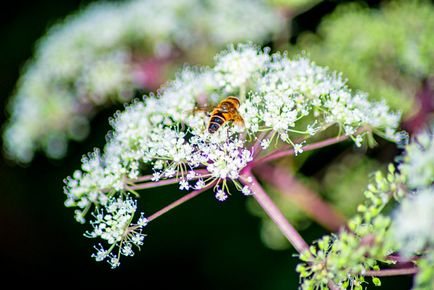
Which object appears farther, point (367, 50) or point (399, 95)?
point (367, 50)

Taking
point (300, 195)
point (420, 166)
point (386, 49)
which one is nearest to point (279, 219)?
point (420, 166)

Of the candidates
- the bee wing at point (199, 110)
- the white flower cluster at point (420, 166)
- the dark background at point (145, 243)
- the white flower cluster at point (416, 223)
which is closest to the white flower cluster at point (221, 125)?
the bee wing at point (199, 110)

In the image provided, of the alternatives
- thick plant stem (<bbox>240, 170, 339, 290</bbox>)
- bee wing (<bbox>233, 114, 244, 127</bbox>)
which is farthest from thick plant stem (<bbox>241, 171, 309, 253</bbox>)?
bee wing (<bbox>233, 114, 244, 127</bbox>)

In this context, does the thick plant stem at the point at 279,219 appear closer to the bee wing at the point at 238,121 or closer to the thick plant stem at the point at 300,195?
the bee wing at the point at 238,121

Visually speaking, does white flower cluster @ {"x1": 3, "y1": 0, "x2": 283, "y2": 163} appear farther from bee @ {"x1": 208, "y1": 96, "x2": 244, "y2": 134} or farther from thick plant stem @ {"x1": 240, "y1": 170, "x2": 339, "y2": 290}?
thick plant stem @ {"x1": 240, "y1": 170, "x2": 339, "y2": 290}

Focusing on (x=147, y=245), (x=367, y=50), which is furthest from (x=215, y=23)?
(x=147, y=245)

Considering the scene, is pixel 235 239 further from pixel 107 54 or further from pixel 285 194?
pixel 107 54
